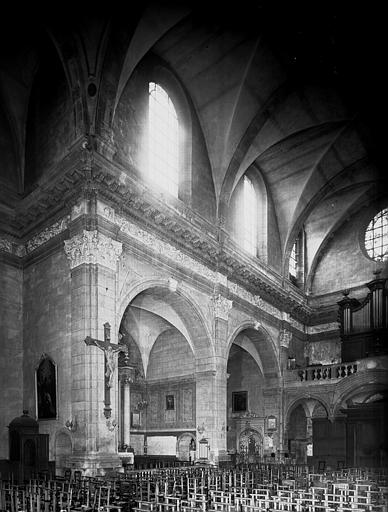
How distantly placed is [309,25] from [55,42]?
27.0ft

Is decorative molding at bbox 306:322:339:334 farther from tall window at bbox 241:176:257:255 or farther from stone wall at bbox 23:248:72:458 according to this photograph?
stone wall at bbox 23:248:72:458

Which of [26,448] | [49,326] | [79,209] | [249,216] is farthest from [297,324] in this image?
[26,448]

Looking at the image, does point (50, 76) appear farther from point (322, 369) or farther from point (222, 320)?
point (322, 369)

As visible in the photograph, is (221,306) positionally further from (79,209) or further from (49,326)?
(79,209)

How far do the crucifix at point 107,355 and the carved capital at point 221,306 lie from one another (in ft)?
21.6

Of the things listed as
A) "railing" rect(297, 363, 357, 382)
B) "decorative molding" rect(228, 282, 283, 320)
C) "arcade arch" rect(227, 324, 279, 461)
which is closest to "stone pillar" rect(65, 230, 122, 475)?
"decorative molding" rect(228, 282, 283, 320)

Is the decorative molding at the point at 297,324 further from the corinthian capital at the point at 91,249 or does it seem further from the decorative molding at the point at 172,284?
the corinthian capital at the point at 91,249

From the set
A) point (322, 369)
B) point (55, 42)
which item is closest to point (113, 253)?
point (55, 42)

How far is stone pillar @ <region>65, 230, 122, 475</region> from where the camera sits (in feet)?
49.3

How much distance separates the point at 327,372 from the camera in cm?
2638

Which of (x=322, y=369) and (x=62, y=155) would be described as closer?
(x=62, y=155)

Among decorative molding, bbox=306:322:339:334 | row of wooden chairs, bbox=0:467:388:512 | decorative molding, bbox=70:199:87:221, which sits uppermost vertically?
decorative molding, bbox=70:199:87:221

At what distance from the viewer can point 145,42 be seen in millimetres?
17859

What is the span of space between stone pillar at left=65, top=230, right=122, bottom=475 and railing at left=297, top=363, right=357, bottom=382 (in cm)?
1341
